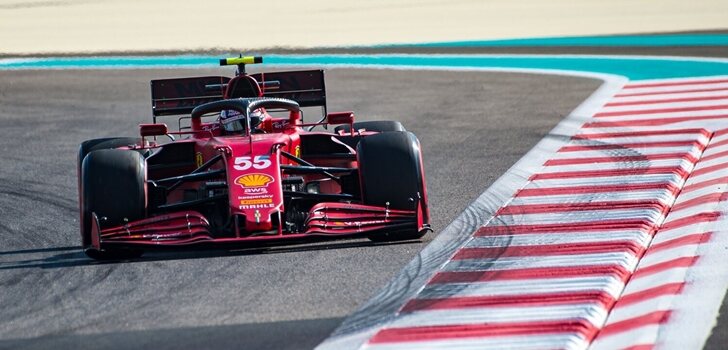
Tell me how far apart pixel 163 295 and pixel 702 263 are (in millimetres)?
3127

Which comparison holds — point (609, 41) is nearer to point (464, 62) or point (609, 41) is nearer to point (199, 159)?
point (464, 62)

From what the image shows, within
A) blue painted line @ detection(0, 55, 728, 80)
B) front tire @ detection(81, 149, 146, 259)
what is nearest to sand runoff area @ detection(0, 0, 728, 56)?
blue painted line @ detection(0, 55, 728, 80)

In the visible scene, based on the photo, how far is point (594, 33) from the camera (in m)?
29.0

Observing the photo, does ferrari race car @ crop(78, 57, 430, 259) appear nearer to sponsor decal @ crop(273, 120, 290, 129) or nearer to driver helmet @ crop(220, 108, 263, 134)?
driver helmet @ crop(220, 108, 263, 134)

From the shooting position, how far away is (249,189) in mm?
9531

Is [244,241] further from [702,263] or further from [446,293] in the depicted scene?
[702,263]

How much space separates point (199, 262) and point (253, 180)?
64 cm

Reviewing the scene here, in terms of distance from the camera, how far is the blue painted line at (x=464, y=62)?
22234 millimetres

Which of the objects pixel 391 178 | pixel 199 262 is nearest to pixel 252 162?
pixel 199 262

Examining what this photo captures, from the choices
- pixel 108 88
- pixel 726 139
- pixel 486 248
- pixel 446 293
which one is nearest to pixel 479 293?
pixel 446 293

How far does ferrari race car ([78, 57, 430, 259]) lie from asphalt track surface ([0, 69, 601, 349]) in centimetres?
16

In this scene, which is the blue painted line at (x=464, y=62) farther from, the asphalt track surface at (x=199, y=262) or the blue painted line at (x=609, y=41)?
the asphalt track surface at (x=199, y=262)

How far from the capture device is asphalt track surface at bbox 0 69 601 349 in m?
7.48

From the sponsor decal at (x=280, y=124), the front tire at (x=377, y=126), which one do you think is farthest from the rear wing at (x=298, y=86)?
the sponsor decal at (x=280, y=124)
